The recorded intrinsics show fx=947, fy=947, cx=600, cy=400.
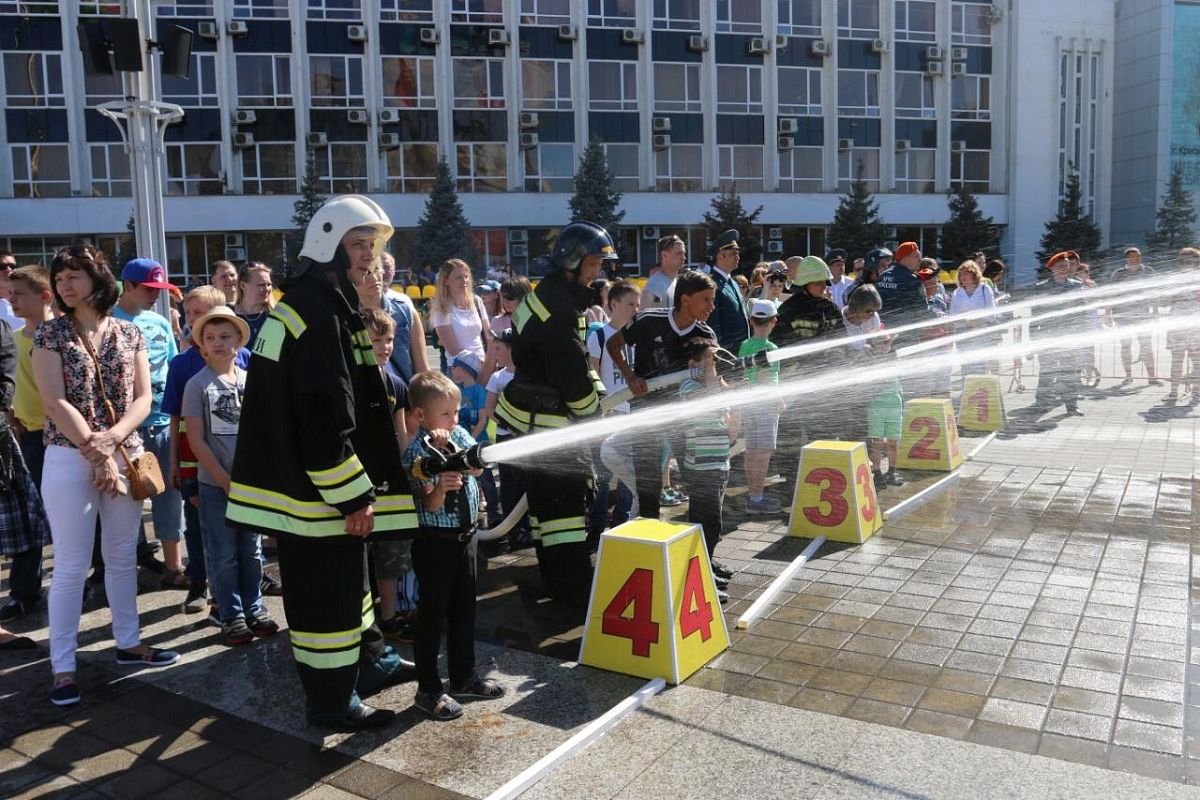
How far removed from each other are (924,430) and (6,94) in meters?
41.1

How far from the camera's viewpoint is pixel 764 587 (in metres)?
5.99

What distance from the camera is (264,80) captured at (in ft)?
128

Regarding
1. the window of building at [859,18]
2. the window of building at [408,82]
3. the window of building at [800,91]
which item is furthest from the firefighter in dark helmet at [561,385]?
the window of building at [859,18]

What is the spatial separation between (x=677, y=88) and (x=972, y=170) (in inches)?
611

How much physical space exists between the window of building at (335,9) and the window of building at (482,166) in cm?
670

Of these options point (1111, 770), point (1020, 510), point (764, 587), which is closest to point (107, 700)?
point (764, 587)

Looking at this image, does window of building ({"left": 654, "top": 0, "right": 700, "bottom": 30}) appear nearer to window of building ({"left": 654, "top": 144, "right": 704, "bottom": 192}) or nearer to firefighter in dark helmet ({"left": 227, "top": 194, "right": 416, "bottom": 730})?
window of building ({"left": 654, "top": 144, "right": 704, "bottom": 192})

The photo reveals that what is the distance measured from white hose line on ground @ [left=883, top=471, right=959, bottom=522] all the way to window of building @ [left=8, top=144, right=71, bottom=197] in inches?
1563

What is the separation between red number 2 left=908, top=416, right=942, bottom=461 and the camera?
9.38 m

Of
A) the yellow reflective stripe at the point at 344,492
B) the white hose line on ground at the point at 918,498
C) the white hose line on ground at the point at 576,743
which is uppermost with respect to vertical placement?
the yellow reflective stripe at the point at 344,492

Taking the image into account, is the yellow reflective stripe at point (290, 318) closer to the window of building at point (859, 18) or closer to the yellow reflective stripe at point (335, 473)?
the yellow reflective stripe at point (335, 473)

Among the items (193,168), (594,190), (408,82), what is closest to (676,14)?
(594,190)

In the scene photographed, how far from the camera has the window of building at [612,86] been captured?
1629 inches

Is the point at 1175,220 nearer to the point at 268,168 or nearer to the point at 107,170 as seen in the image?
the point at 268,168
